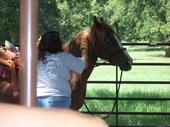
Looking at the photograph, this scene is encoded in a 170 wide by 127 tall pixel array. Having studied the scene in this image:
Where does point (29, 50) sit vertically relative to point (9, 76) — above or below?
above

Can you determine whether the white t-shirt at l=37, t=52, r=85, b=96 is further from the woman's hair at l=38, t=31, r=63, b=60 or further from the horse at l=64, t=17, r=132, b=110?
the horse at l=64, t=17, r=132, b=110

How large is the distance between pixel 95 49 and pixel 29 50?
157 inches

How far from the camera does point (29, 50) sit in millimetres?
1095

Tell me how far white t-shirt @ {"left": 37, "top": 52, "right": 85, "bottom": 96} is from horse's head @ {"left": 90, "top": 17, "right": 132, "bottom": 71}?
1.18 m

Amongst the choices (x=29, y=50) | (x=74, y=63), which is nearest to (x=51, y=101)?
(x=74, y=63)

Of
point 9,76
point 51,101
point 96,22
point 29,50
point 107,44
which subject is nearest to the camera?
point 29,50

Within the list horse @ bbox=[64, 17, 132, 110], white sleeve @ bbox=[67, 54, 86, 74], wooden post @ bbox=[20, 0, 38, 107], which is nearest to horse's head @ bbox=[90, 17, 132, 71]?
horse @ bbox=[64, 17, 132, 110]

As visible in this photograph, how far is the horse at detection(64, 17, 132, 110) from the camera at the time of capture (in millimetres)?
4840

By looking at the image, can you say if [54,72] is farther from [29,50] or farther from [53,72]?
[29,50]

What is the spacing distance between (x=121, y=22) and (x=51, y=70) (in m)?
23.6

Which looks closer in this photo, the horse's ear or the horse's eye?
the horse's ear

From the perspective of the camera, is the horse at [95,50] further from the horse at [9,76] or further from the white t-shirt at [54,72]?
the white t-shirt at [54,72]

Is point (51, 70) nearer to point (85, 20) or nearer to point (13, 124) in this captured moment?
point (13, 124)

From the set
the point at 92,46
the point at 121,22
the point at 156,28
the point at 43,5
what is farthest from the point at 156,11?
the point at 92,46
